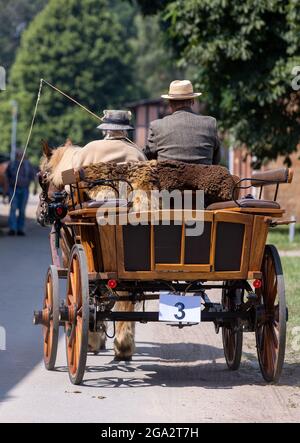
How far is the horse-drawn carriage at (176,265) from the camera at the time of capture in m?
8.06

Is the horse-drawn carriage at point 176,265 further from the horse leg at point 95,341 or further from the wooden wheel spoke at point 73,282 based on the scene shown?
the horse leg at point 95,341

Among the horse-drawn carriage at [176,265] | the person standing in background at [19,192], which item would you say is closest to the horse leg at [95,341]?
the horse-drawn carriage at [176,265]

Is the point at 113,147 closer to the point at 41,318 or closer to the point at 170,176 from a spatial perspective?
the point at 170,176

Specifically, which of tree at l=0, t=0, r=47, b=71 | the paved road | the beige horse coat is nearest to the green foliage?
tree at l=0, t=0, r=47, b=71

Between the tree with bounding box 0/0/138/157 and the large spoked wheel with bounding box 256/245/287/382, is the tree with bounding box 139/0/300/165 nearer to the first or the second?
the large spoked wheel with bounding box 256/245/287/382

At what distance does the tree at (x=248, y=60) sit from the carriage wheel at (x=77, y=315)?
48.4 feet

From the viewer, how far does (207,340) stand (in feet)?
35.6

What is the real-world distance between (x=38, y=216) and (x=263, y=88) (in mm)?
13982

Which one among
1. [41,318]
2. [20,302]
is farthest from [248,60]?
[41,318]

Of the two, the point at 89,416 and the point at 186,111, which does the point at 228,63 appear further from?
the point at 89,416

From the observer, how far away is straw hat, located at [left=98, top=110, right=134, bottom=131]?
9484 millimetres

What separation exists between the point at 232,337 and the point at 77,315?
57.9 inches

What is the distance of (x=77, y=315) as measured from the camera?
827 centimetres

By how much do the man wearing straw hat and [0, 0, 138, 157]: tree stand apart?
224ft
